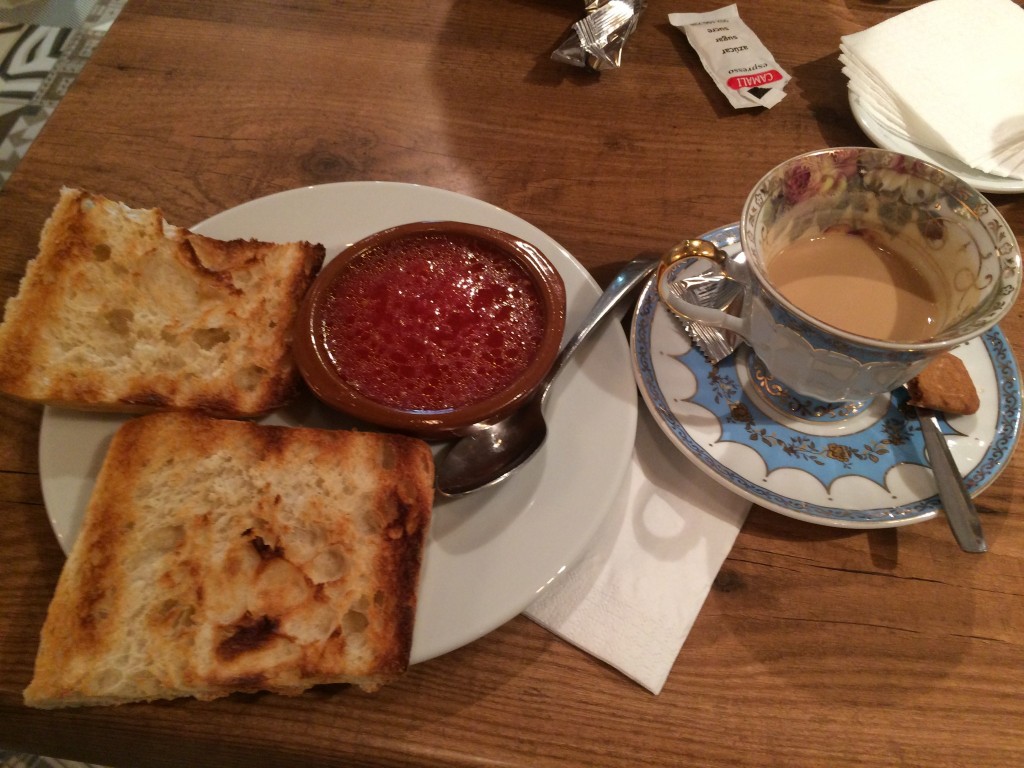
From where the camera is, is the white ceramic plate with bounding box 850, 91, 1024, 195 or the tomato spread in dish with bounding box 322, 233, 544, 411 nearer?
the tomato spread in dish with bounding box 322, 233, 544, 411

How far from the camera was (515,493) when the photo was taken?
124 cm

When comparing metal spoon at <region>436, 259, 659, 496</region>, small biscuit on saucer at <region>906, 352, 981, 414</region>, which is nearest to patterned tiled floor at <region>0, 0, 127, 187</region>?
metal spoon at <region>436, 259, 659, 496</region>

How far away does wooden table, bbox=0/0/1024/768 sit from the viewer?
43.1 inches

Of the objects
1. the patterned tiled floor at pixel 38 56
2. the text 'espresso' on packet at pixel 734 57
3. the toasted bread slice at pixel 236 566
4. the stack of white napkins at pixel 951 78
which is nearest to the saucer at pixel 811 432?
the toasted bread slice at pixel 236 566

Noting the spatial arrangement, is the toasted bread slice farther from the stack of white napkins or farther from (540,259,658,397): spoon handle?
the stack of white napkins

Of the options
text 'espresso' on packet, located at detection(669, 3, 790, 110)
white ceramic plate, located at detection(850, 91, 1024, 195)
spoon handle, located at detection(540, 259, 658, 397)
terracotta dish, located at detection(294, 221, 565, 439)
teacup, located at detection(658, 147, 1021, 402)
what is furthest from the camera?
text 'espresso' on packet, located at detection(669, 3, 790, 110)

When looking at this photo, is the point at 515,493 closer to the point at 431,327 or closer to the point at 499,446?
the point at 499,446

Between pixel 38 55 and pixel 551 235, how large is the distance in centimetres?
405

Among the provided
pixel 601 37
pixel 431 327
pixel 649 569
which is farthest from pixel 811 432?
pixel 601 37

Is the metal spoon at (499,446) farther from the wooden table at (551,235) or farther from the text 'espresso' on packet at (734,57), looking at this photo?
the text 'espresso' on packet at (734,57)

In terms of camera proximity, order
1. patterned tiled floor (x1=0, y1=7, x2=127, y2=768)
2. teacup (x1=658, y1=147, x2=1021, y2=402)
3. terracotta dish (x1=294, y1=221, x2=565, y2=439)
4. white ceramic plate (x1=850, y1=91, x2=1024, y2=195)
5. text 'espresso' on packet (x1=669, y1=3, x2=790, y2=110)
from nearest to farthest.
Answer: teacup (x1=658, y1=147, x2=1021, y2=402), terracotta dish (x1=294, y1=221, x2=565, y2=439), white ceramic plate (x1=850, y1=91, x2=1024, y2=195), text 'espresso' on packet (x1=669, y1=3, x2=790, y2=110), patterned tiled floor (x1=0, y1=7, x2=127, y2=768)

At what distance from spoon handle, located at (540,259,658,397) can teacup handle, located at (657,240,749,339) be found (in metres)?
0.17

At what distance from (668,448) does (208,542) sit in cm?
87

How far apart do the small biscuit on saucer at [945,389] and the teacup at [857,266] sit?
0.34ft
